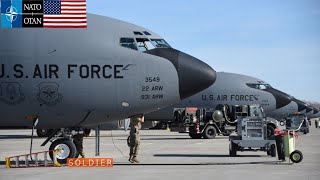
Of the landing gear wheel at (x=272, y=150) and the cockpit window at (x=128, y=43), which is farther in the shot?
the landing gear wheel at (x=272, y=150)

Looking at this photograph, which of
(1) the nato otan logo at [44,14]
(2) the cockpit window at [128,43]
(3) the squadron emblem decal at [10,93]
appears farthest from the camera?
(2) the cockpit window at [128,43]

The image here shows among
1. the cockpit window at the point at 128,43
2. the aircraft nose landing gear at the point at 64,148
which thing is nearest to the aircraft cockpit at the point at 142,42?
the cockpit window at the point at 128,43

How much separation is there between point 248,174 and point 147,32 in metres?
6.63

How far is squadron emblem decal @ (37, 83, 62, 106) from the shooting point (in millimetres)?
18453

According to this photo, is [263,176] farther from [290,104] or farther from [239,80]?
[290,104]

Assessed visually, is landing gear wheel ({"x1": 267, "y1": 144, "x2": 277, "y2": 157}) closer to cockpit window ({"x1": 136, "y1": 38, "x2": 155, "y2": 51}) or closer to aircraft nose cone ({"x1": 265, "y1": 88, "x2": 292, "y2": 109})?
cockpit window ({"x1": 136, "y1": 38, "x2": 155, "y2": 51})

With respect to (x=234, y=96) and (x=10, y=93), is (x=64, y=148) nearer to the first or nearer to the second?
(x=10, y=93)

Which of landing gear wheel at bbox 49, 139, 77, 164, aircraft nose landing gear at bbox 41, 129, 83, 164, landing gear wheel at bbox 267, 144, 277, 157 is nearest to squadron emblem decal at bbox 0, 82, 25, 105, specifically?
aircraft nose landing gear at bbox 41, 129, 83, 164

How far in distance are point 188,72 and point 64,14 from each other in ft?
14.9

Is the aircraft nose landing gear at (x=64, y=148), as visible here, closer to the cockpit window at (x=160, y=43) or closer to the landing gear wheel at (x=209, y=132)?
the cockpit window at (x=160, y=43)

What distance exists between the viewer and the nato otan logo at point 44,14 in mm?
19016

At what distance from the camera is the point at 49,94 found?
18.5m

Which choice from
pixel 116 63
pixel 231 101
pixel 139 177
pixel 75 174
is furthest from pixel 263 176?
pixel 231 101

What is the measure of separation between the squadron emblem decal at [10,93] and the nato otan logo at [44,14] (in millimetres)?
1963
